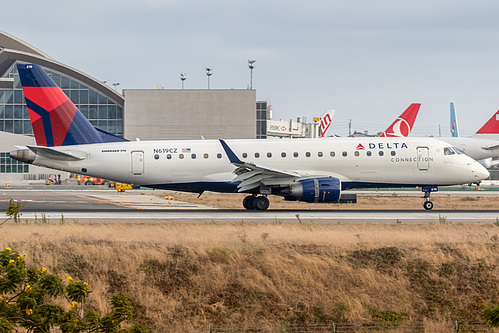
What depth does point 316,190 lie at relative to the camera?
97.3 feet

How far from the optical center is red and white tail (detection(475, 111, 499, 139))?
55.0 m

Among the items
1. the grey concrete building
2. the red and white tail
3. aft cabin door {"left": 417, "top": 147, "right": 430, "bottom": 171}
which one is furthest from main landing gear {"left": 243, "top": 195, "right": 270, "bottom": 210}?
the grey concrete building

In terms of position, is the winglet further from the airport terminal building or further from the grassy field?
the airport terminal building

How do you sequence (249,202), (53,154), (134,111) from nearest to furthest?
1. (53,154)
2. (249,202)
3. (134,111)

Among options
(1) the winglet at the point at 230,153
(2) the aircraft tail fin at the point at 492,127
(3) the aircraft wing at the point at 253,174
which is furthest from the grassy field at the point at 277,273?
(2) the aircraft tail fin at the point at 492,127

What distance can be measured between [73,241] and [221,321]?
21.2ft

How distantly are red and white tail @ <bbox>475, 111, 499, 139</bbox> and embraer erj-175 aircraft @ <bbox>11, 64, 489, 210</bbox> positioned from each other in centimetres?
2534

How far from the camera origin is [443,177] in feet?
105

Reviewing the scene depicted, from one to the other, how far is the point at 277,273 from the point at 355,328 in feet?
10.5

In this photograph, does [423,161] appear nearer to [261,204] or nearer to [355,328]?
[261,204]

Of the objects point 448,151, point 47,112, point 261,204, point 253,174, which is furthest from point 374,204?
point 47,112

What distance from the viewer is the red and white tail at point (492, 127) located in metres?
55.0

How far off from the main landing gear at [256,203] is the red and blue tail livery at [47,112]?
9728 millimetres

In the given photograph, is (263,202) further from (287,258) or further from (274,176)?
(287,258)
